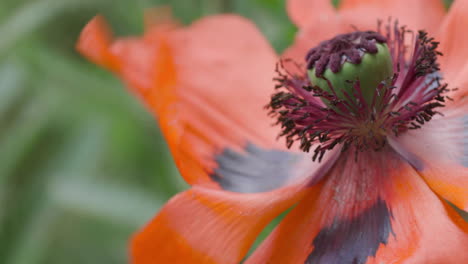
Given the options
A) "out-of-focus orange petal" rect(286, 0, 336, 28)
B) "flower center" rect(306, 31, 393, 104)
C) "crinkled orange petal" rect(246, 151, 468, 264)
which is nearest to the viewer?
"crinkled orange petal" rect(246, 151, 468, 264)

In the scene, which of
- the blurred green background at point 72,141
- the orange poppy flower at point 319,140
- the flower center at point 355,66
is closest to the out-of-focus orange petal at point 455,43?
the orange poppy flower at point 319,140

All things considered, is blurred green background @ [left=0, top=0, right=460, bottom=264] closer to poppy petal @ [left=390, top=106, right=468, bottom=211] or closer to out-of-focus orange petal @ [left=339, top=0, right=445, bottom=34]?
out-of-focus orange petal @ [left=339, top=0, right=445, bottom=34]

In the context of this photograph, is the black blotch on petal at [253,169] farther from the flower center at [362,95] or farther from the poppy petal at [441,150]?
the poppy petal at [441,150]

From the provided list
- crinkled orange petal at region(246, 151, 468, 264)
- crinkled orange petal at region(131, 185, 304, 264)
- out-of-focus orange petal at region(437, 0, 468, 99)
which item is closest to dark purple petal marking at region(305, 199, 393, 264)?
crinkled orange petal at region(246, 151, 468, 264)

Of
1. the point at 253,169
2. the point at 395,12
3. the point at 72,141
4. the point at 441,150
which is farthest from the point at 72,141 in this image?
the point at 441,150

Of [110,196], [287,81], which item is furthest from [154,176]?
[287,81]
